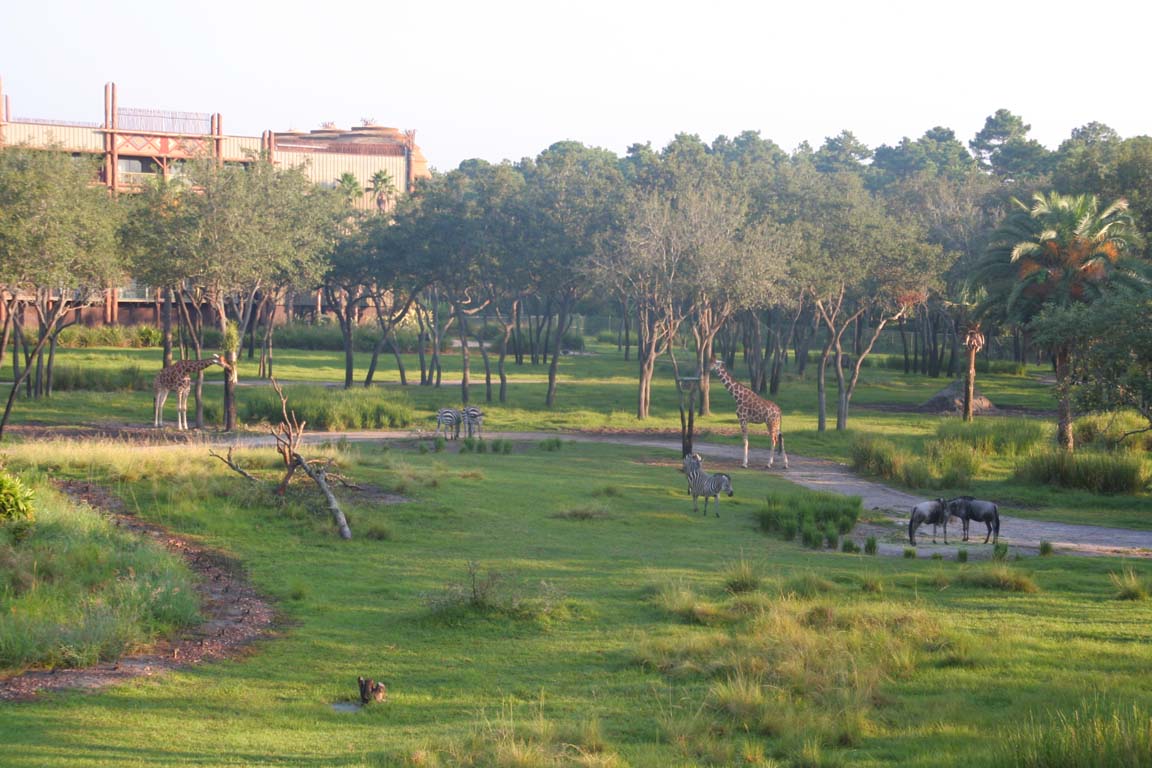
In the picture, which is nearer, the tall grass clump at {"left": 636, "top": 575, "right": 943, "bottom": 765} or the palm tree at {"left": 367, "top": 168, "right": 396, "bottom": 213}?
the tall grass clump at {"left": 636, "top": 575, "right": 943, "bottom": 765}

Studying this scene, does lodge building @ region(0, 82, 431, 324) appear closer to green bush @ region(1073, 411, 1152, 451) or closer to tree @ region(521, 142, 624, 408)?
tree @ region(521, 142, 624, 408)

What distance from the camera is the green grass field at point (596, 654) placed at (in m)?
9.41

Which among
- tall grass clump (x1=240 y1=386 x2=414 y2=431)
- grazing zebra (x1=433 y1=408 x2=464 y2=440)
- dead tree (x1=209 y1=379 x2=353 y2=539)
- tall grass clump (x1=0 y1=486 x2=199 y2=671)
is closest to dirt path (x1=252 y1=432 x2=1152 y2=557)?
grazing zebra (x1=433 y1=408 x2=464 y2=440)

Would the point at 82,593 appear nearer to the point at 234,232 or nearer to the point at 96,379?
the point at 234,232

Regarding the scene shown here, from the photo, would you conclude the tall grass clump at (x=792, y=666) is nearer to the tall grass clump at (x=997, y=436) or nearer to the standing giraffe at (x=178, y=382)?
the tall grass clump at (x=997, y=436)

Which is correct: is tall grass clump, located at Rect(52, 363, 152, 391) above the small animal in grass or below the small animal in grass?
above

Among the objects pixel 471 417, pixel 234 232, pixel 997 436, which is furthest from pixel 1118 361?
pixel 234 232

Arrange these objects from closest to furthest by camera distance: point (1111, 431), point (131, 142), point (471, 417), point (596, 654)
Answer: point (596, 654) < point (1111, 431) < point (471, 417) < point (131, 142)

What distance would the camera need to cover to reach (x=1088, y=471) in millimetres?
29703

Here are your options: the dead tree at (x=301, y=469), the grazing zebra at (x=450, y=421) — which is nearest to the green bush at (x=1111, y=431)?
the grazing zebra at (x=450, y=421)

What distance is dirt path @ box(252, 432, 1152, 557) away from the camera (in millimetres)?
21656

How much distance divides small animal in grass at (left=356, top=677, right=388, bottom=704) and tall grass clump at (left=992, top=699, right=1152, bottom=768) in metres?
5.61

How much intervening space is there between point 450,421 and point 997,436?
1783 cm

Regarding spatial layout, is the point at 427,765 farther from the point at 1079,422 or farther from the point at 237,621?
the point at 1079,422
